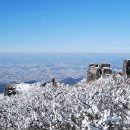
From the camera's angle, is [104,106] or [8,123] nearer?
[104,106]

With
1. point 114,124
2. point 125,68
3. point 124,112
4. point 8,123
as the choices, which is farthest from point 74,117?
point 125,68

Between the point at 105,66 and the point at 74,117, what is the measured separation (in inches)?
1690

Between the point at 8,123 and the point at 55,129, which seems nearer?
the point at 55,129

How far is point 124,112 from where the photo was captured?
969cm

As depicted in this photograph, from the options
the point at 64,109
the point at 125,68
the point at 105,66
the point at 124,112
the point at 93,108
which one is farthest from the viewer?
the point at 105,66

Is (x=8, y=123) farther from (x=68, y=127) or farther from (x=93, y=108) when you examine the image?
(x=93, y=108)

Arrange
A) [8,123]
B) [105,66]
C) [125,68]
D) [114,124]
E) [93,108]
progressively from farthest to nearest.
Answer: [105,66] → [125,68] → [8,123] → [93,108] → [114,124]

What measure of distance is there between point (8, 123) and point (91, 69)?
35703 mm

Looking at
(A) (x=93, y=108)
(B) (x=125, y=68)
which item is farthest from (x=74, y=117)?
(B) (x=125, y=68)

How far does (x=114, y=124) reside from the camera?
8.65m

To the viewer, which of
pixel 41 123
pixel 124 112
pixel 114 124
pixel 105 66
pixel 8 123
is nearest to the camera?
pixel 114 124

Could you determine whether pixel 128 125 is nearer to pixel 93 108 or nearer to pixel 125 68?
pixel 93 108

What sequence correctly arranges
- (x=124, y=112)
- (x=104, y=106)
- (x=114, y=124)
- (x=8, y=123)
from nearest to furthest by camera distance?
(x=114, y=124) < (x=124, y=112) < (x=104, y=106) < (x=8, y=123)

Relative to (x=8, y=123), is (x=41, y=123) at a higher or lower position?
higher
